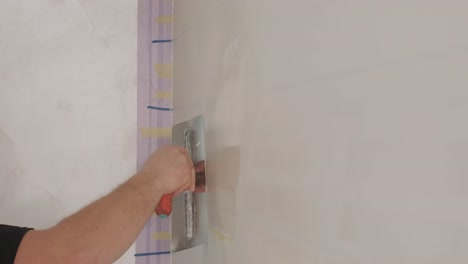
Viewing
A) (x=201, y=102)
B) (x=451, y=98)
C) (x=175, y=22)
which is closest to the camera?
(x=451, y=98)

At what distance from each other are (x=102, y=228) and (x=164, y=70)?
2.77ft

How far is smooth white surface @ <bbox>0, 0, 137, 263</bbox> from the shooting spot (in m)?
1.42

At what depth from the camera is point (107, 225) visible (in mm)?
892

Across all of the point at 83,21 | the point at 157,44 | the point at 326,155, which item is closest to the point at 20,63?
the point at 83,21

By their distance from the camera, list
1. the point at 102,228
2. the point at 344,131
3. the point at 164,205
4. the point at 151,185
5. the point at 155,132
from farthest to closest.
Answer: the point at 155,132 → the point at 164,205 → the point at 151,185 → the point at 102,228 → the point at 344,131

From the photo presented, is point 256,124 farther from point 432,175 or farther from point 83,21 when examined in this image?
point 83,21

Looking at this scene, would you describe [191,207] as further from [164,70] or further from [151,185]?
[164,70]

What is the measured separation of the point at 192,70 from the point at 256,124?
0.55m

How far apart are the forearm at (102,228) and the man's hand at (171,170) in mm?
73

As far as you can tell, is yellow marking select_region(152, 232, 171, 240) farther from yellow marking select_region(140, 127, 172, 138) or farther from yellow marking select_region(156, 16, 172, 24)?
yellow marking select_region(156, 16, 172, 24)

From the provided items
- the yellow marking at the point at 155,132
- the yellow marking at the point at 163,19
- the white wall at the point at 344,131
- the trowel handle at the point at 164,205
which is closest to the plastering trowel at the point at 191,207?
the trowel handle at the point at 164,205

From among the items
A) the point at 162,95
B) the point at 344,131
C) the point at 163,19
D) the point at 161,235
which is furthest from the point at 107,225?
the point at 163,19

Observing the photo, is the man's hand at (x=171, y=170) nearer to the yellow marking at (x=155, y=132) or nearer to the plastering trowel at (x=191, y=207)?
the plastering trowel at (x=191, y=207)

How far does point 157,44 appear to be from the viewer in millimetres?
1593
